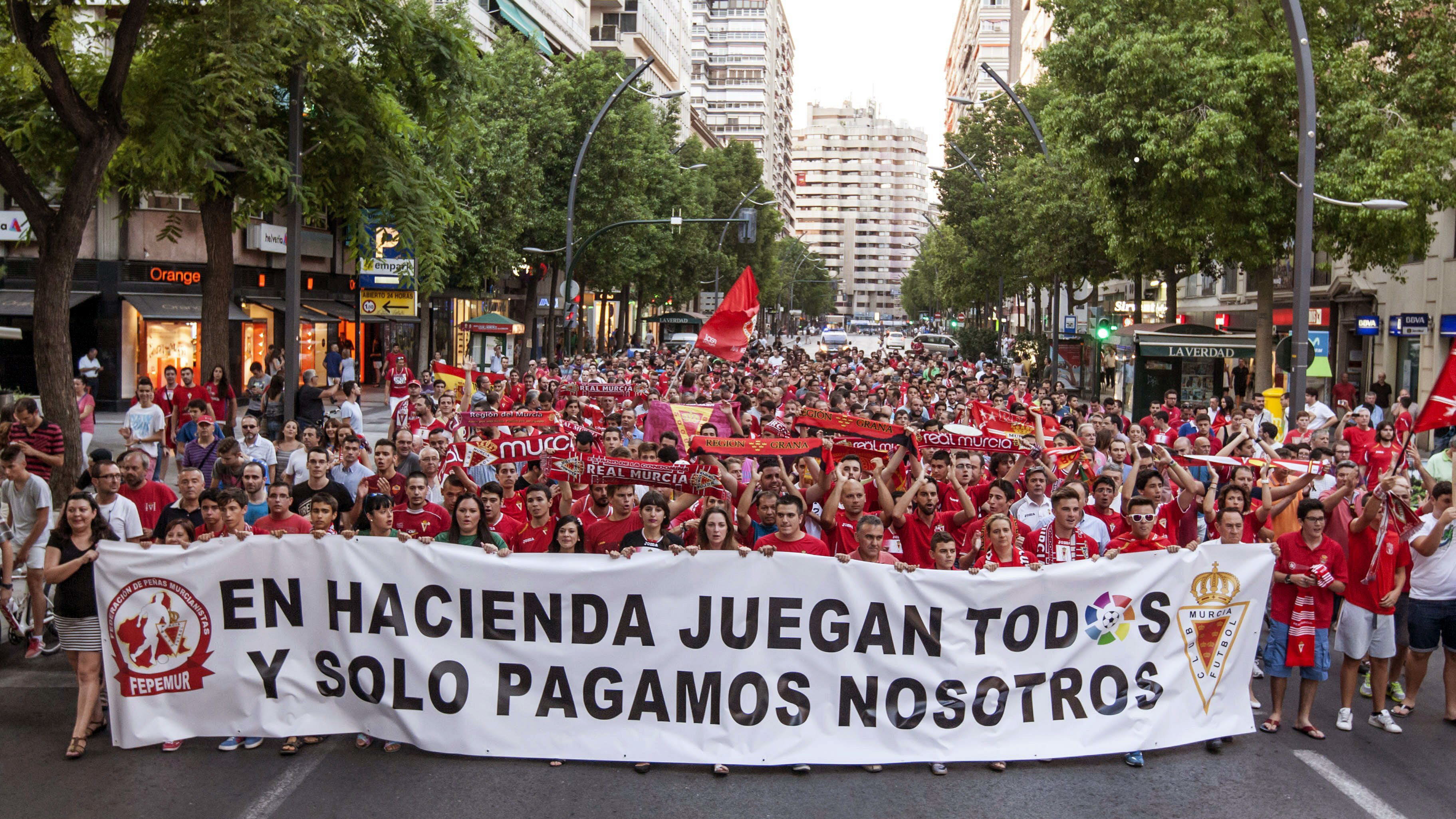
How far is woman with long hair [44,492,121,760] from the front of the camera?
→ 7.34 meters

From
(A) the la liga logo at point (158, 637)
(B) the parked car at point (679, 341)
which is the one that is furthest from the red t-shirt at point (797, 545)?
(B) the parked car at point (679, 341)

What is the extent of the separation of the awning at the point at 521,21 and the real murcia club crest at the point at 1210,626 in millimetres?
39426

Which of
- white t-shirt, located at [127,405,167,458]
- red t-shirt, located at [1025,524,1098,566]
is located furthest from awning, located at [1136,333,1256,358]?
white t-shirt, located at [127,405,167,458]

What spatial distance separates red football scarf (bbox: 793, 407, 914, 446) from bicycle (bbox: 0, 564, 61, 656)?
5.65m

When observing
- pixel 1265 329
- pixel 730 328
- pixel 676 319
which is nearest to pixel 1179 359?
pixel 1265 329

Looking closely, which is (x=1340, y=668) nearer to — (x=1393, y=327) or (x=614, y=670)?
(x=614, y=670)

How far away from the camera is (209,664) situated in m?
7.32

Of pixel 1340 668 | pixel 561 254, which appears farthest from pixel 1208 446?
pixel 561 254

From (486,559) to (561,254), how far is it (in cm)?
3430

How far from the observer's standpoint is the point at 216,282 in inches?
690

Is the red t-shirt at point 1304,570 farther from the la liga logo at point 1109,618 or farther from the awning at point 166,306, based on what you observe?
the awning at point 166,306

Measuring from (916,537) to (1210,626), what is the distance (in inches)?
84.3

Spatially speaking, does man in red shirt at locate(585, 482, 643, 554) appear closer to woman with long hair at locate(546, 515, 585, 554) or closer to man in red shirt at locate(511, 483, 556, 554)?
man in red shirt at locate(511, 483, 556, 554)

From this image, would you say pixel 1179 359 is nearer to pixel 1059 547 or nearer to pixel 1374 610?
pixel 1374 610
